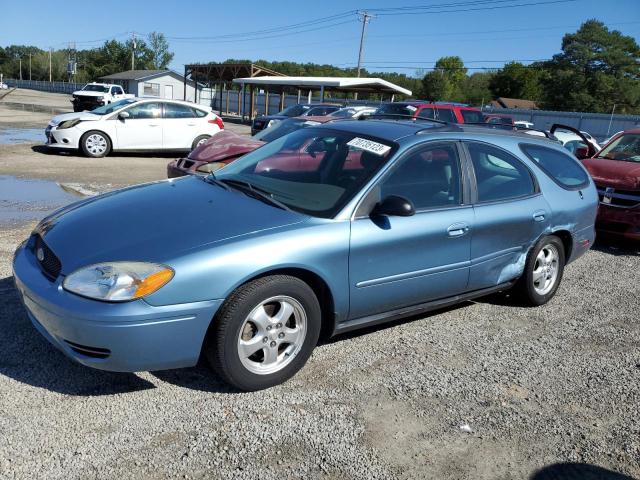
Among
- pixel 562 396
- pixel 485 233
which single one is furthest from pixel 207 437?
pixel 485 233

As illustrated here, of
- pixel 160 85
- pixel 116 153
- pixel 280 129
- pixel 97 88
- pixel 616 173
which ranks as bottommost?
pixel 116 153

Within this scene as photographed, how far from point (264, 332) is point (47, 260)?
131cm

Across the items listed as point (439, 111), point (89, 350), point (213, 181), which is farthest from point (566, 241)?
point (439, 111)

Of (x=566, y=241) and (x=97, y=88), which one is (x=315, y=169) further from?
(x=97, y=88)

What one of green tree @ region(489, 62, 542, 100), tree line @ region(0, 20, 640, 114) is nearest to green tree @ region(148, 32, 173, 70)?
tree line @ region(0, 20, 640, 114)

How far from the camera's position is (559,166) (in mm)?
5320

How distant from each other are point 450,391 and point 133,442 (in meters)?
1.92

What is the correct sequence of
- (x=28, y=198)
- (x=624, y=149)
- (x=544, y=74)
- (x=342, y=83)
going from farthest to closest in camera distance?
(x=544, y=74) < (x=342, y=83) < (x=624, y=149) < (x=28, y=198)

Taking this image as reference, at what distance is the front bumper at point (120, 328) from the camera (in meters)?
2.85

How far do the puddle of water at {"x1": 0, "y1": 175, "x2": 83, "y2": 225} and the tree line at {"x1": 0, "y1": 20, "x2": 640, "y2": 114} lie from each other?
49322 millimetres

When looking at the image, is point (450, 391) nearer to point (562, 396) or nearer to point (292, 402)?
point (562, 396)

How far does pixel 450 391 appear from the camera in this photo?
142 inches

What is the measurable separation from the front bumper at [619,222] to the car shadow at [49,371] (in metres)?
6.40

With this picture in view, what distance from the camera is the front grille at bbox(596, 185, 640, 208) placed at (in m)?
7.29
